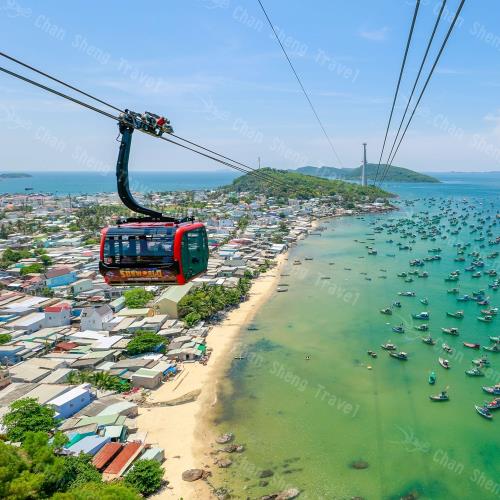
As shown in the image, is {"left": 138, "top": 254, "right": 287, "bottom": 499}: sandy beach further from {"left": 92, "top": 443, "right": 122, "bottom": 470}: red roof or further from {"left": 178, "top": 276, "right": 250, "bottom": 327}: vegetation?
{"left": 178, "top": 276, "right": 250, "bottom": 327}: vegetation

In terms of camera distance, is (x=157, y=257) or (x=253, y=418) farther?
(x=253, y=418)

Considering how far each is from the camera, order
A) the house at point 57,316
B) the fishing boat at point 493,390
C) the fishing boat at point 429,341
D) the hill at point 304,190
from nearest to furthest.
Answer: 1. the fishing boat at point 493,390
2. the fishing boat at point 429,341
3. the house at point 57,316
4. the hill at point 304,190

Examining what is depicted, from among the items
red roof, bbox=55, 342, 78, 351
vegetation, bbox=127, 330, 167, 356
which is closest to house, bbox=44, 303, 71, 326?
red roof, bbox=55, 342, 78, 351

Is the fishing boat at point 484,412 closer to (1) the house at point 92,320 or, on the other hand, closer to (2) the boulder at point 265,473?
(2) the boulder at point 265,473

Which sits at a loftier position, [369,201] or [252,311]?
[369,201]

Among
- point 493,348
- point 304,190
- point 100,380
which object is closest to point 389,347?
point 493,348

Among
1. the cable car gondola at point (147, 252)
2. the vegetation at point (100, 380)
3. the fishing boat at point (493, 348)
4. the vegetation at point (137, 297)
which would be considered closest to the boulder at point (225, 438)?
the vegetation at point (100, 380)

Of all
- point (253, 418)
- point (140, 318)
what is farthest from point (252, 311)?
point (253, 418)

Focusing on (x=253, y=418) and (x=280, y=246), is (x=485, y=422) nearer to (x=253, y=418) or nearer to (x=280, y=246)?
(x=253, y=418)
